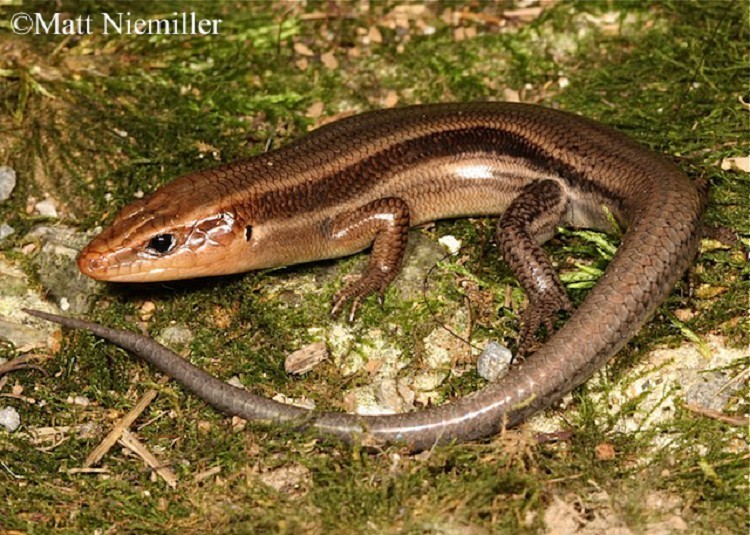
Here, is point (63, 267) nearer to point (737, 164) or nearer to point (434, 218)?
point (434, 218)

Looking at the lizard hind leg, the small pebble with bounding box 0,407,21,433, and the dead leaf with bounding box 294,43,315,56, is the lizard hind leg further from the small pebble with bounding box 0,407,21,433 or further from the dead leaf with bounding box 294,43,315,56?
the small pebble with bounding box 0,407,21,433

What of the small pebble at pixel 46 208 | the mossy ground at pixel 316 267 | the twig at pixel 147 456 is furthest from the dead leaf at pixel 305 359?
the small pebble at pixel 46 208

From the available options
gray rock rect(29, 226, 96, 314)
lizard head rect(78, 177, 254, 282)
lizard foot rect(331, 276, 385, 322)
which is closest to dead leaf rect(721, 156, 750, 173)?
lizard foot rect(331, 276, 385, 322)

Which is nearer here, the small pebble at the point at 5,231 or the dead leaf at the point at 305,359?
the dead leaf at the point at 305,359

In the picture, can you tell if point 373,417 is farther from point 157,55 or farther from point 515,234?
point 157,55

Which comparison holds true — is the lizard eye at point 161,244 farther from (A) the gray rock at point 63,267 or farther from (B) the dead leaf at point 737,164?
(B) the dead leaf at point 737,164
